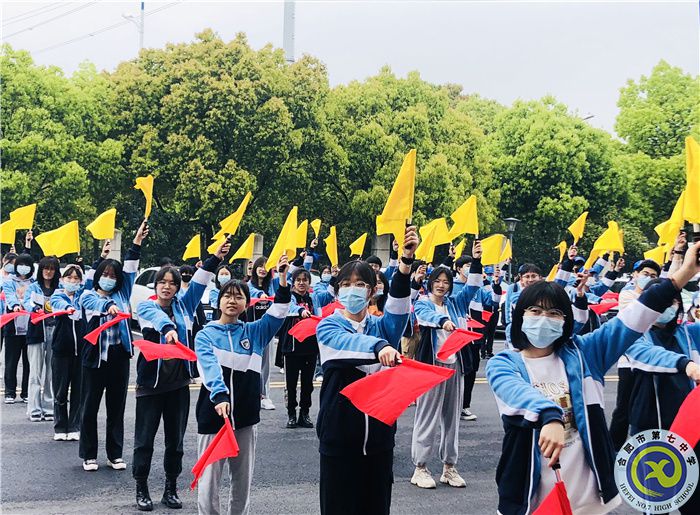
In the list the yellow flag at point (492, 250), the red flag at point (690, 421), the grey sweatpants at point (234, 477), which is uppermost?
the yellow flag at point (492, 250)

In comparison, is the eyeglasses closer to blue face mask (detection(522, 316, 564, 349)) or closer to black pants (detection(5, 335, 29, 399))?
blue face mask (detection(522, 316, 564, 349))

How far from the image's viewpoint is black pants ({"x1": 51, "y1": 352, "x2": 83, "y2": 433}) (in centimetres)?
842

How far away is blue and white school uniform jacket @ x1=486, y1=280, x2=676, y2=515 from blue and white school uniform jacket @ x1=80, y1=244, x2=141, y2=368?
4.56 metres

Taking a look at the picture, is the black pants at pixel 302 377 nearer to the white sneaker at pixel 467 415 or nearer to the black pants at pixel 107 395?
the white sneaker at pixel 467 415

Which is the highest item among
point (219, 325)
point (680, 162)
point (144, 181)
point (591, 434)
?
point (680, 162)

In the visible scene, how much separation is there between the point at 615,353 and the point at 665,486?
857mm

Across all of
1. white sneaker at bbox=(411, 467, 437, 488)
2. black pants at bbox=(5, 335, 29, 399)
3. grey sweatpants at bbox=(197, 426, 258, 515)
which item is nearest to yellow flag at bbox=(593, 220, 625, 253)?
white sneaker at bbox=(411, 467, 437, 488)

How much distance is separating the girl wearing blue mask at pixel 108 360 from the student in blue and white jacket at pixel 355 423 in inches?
126

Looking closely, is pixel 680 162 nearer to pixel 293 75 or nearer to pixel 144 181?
pixel 293 75

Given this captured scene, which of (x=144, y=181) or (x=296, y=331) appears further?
(x=296, y=331)

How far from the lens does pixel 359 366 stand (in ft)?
15.0

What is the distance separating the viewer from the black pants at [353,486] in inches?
176

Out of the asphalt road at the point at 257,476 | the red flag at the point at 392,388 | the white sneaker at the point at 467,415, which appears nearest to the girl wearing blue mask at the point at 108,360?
the asphalt road at the point at 257,476

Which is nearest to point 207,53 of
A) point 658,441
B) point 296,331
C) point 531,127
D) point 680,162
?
point 531,127
